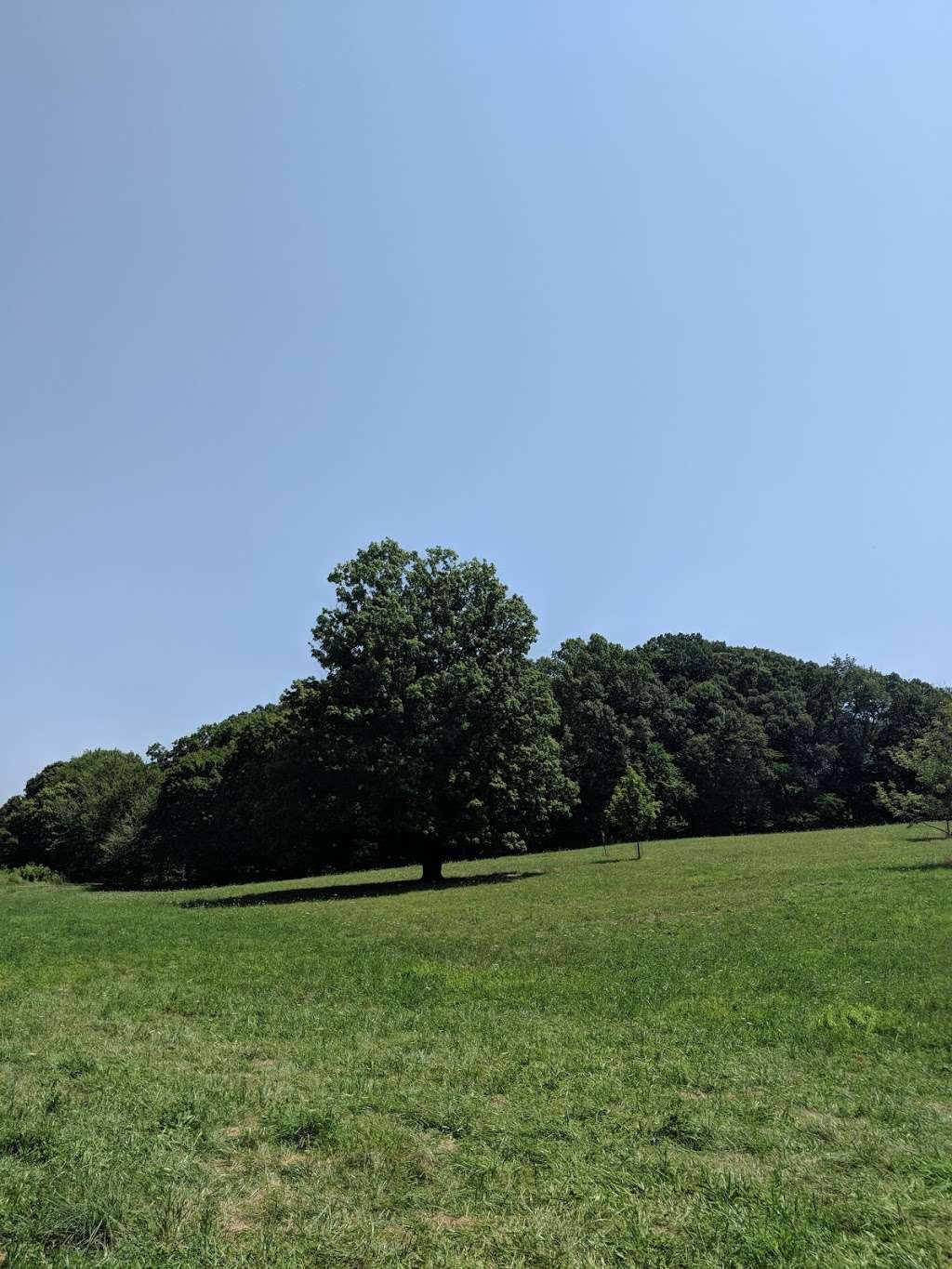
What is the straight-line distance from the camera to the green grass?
17.8ft

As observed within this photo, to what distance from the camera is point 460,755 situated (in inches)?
1503

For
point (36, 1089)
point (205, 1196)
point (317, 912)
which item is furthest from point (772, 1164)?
point (317, 912)

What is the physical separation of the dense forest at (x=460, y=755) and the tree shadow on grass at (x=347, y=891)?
5.35ft

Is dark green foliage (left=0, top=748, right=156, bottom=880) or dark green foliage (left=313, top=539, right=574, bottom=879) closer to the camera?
dark green foliage (left=313, top=539, right=574, bottom=879)

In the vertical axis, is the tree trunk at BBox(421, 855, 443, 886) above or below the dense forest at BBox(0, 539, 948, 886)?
below

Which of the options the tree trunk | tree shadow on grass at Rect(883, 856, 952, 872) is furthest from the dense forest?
tree shadow on grass at Rect(883, 856, 952, 872)

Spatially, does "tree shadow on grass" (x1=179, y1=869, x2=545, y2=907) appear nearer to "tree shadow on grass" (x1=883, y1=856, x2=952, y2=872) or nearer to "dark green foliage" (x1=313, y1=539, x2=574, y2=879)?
"dark green foliage" (x1=313, y1=539, x2=574, y2=879)

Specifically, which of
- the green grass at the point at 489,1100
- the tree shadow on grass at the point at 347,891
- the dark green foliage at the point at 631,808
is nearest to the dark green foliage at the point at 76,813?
the tree shadow on grass at the point at 347,891

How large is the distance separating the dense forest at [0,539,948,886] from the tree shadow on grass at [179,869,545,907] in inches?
64.2

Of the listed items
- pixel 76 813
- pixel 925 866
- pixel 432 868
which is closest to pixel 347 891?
pixel 432 868

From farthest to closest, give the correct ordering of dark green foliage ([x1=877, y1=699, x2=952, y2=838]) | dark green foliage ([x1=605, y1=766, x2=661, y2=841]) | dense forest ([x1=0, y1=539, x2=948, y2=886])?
dark green foliage ([x1=605, y1=766, x2=661, y2=841]) < dense forest ([x1=0, y1=539, x2=948, y2=886]) < dark green foliage ([x1=877, y1=699, x2=952, y2=838])

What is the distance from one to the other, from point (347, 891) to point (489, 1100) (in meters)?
31.0

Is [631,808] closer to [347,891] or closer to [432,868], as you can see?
[432,868]

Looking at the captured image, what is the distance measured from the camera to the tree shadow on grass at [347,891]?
113ft
